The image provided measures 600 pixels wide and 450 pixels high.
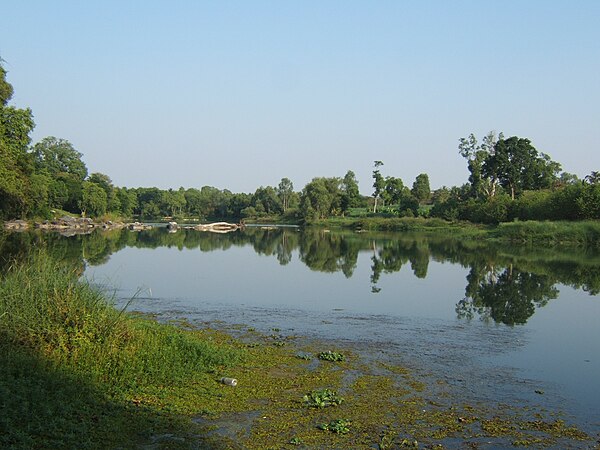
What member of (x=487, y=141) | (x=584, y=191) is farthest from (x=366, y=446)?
(x=487, y=141)

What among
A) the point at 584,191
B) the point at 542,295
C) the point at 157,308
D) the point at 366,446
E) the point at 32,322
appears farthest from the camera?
the point at 584,191

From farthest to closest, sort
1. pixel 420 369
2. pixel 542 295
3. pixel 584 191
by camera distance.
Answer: pixel 584 191
pixel 542 295
pixel 420 369

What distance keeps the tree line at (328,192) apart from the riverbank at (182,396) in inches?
1001

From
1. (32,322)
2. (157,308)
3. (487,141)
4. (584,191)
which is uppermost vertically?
(487,141)

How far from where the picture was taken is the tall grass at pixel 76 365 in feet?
22.0

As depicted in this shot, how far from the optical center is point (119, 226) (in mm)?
95188

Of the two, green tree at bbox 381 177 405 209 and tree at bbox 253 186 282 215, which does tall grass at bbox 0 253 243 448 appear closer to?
green tree at bbox 381 177 405 209

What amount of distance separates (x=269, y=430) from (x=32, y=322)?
14.5 ft

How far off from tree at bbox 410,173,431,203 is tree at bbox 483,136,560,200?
2501cm

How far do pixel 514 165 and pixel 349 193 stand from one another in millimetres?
44309

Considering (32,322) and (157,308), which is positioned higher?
(32,322)

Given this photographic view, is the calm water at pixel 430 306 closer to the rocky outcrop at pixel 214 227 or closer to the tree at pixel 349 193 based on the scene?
the rocky outcrop at pixel 214 227

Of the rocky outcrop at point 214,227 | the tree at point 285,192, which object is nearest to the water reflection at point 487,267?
the rocky outcrop at point 214,227

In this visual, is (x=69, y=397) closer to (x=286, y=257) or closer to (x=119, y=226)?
(x=286, y=257)
